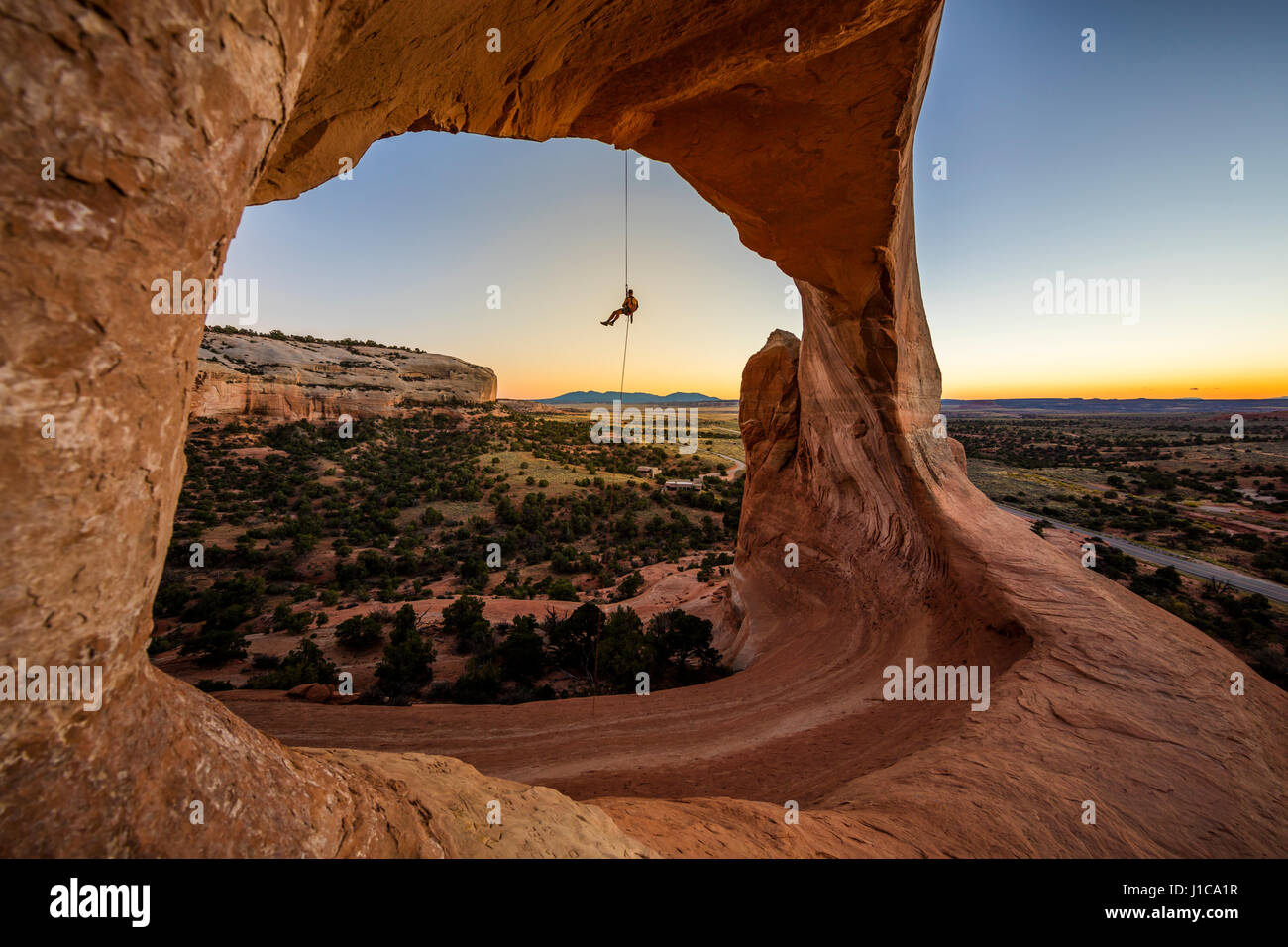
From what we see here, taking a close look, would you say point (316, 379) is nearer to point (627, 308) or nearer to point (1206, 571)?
point (627, 308)

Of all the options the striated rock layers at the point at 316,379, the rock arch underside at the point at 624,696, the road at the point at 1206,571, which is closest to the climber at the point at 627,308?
the rock arch underside at the point at 624,696

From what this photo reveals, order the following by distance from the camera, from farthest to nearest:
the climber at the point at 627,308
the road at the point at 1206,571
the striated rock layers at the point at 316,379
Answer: the striated rock layers at the point at 316,379, the road at the point at 1206,571, the climber at the point at 627,308

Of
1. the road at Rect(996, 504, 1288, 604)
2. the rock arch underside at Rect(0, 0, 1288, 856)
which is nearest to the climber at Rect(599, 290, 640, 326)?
the rock arch underside at Rect(0, 0, 1288, 856)

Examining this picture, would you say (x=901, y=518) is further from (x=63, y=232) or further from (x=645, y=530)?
(x=645, y=530)

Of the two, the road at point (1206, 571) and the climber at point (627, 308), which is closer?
the climber at point (627, 308)

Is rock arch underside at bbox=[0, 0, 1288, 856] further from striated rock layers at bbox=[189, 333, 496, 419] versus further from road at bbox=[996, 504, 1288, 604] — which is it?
striated rock layers at bbox=[189, 333, 496, 419]

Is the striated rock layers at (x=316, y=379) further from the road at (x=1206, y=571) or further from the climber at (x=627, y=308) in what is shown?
the road at (x=1206, y=571)
